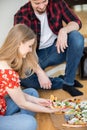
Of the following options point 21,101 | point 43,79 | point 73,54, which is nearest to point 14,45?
point 21,101

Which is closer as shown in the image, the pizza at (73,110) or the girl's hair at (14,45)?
the girl's hair at (14,45)

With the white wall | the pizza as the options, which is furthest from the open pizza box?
the white wall

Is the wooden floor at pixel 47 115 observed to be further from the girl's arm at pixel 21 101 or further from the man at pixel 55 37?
the girl's arm at pixel 21 101

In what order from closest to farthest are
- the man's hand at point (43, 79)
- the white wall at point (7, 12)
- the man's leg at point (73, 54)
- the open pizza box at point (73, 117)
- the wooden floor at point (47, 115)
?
the open pizza box at point (73, 117)
the wooden floor at point (47, 115)
the man's hand at point (43, 79)
the man's leg at point (73, 54)
the white wall at point (7, 12)

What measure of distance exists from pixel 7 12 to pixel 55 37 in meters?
0.50

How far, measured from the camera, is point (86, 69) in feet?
7.94

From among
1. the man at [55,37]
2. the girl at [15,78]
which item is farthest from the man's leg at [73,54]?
the girl at [15,78]

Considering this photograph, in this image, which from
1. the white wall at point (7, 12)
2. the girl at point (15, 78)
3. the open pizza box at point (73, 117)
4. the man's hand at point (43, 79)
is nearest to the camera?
the girl at point (15, 78)

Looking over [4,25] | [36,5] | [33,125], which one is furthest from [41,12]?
[33,125]

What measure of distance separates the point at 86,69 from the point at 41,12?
1.81 ft

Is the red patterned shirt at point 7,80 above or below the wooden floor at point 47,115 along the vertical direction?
above

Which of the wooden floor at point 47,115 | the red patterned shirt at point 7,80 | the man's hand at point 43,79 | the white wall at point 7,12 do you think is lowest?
the wooden floor at point 47,115

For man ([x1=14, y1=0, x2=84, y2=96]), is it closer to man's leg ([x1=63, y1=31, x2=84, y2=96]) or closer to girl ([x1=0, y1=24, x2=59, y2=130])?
man's leg ([x1=63, y1=31, x2=84, y2=96])

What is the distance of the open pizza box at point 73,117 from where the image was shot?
1707 millimetres
